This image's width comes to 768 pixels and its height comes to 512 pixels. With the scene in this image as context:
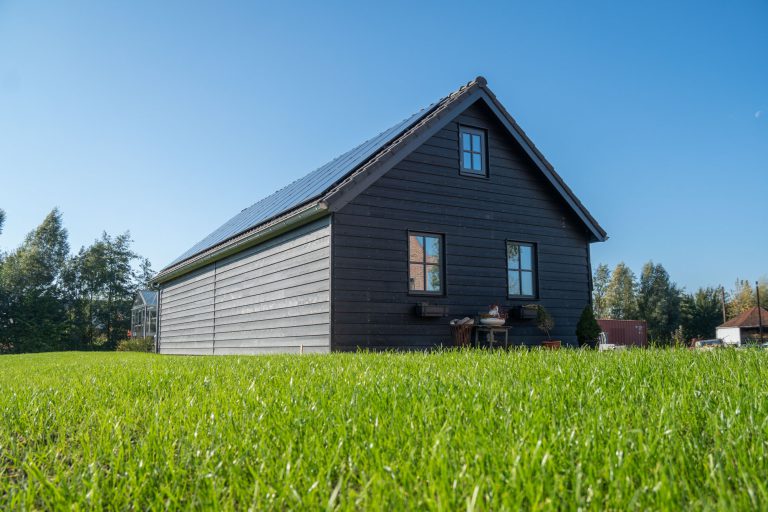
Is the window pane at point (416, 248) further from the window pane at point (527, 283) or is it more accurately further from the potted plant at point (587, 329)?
the potted plant at point (587, 329)

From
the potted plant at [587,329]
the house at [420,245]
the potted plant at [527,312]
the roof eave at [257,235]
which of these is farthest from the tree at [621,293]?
the roof eave at [257,235]

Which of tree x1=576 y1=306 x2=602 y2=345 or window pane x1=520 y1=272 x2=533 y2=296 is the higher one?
window pane x1=520 y1=272 x2=533 y2=296

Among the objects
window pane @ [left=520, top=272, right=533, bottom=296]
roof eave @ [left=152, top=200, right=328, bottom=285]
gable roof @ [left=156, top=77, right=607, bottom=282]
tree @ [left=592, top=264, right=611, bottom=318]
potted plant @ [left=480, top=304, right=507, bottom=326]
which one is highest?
tree @ [left=592, top=264, right=611, bottom=318]

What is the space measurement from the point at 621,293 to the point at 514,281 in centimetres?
6971

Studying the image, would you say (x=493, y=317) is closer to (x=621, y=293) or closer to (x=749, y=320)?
(x=749, y=320)

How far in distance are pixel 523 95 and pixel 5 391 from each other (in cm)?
1303

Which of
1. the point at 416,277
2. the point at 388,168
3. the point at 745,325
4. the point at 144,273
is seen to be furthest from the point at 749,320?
the point at 144,273

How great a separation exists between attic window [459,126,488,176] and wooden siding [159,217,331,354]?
3678mm

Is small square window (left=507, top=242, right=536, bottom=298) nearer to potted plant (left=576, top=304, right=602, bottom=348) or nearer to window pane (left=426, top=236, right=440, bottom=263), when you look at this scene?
potted plant (left=576, top=304, right=602, bottom=348)

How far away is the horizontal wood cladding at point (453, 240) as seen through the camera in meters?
10.7

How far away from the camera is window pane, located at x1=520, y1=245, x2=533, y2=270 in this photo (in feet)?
42.7

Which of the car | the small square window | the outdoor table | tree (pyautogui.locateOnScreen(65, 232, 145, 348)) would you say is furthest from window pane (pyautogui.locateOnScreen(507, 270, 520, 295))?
tree (pyautogui.locateOnScreen(65, 232, 145, 348))

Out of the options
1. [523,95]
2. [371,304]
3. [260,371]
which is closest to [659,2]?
[523,95]

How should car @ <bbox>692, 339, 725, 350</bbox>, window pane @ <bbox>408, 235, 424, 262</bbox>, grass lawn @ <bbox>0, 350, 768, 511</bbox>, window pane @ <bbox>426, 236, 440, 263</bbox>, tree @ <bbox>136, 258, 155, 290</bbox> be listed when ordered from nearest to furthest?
grass lawn @ <bbox>0, 350, 768, 511</bbox>, car @ <bbox>692, 339, 725, 350</bbox>, window pane @ <bbox>408, 235, 424, 262</bbox>, window pane @ <bbox>426, 236, 440, 263</bbox>, tree @ <bbox>136, 258, 155, 290</bbox>
